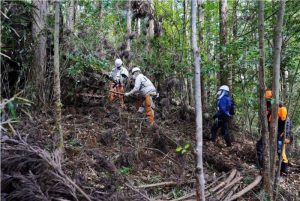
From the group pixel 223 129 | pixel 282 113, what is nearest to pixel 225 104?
pixel 223 129

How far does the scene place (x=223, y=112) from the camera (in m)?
9.99

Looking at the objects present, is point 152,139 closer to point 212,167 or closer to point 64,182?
point 212,167

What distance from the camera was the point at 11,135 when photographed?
4.72 meters

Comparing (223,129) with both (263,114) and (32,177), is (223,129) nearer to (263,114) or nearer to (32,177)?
(263,114)

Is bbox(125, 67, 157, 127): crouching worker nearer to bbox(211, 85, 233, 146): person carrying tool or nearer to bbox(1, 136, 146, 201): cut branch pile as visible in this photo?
bbox(211, 85, 233, 146): person carrying tool

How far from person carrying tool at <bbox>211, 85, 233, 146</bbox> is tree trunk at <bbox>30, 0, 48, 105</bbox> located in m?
4.70

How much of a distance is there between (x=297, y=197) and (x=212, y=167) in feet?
6.13

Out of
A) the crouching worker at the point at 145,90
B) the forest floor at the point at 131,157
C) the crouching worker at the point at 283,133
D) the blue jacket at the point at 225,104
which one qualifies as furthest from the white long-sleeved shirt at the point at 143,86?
the crouching worker at the point at 283,133

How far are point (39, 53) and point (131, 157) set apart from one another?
351 cm

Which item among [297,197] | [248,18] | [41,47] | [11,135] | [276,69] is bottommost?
[297,197]

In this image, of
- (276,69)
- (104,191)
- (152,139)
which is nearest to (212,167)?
(152,139)

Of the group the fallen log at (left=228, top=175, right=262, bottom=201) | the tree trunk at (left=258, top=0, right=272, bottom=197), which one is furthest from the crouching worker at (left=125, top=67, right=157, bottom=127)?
the tree trunk at (left=258, top=0, right=272, bottom=197)

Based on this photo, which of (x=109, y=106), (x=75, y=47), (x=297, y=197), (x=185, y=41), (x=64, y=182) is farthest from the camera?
(x=185, y=41)

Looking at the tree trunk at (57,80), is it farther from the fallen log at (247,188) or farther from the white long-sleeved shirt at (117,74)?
the white long-sleeved shirt at (117,74)
